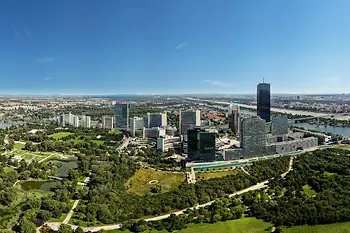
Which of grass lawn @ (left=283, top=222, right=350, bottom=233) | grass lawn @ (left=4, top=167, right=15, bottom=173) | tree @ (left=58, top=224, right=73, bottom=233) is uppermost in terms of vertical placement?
grass lawn @ (left=4, top=167, right=15, bottom=173)

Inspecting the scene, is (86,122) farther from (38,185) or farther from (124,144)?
(38,185)

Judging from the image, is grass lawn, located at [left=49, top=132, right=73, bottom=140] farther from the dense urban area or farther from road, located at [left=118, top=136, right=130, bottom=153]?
road, located at [left=118, top=136, right=130, bottom=153]

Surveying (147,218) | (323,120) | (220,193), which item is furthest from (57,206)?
(323,120)

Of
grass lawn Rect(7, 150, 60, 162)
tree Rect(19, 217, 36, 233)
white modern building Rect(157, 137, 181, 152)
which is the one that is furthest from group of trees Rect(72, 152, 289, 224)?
white modern building Rect(157, 137, 181, 152)

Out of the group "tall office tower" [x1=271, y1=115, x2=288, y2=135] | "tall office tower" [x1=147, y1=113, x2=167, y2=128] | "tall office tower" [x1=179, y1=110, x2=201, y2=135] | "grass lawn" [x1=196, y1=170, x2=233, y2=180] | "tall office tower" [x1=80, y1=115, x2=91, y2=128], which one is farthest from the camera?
"tall office tower" [x1=80, y1=115, x2=91, y2=128]

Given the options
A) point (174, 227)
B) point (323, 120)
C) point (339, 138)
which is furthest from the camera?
point (323, 120)

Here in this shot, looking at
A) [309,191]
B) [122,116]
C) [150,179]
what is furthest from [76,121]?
[309,191]

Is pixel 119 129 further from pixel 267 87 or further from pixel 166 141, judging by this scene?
pixel 267 87
